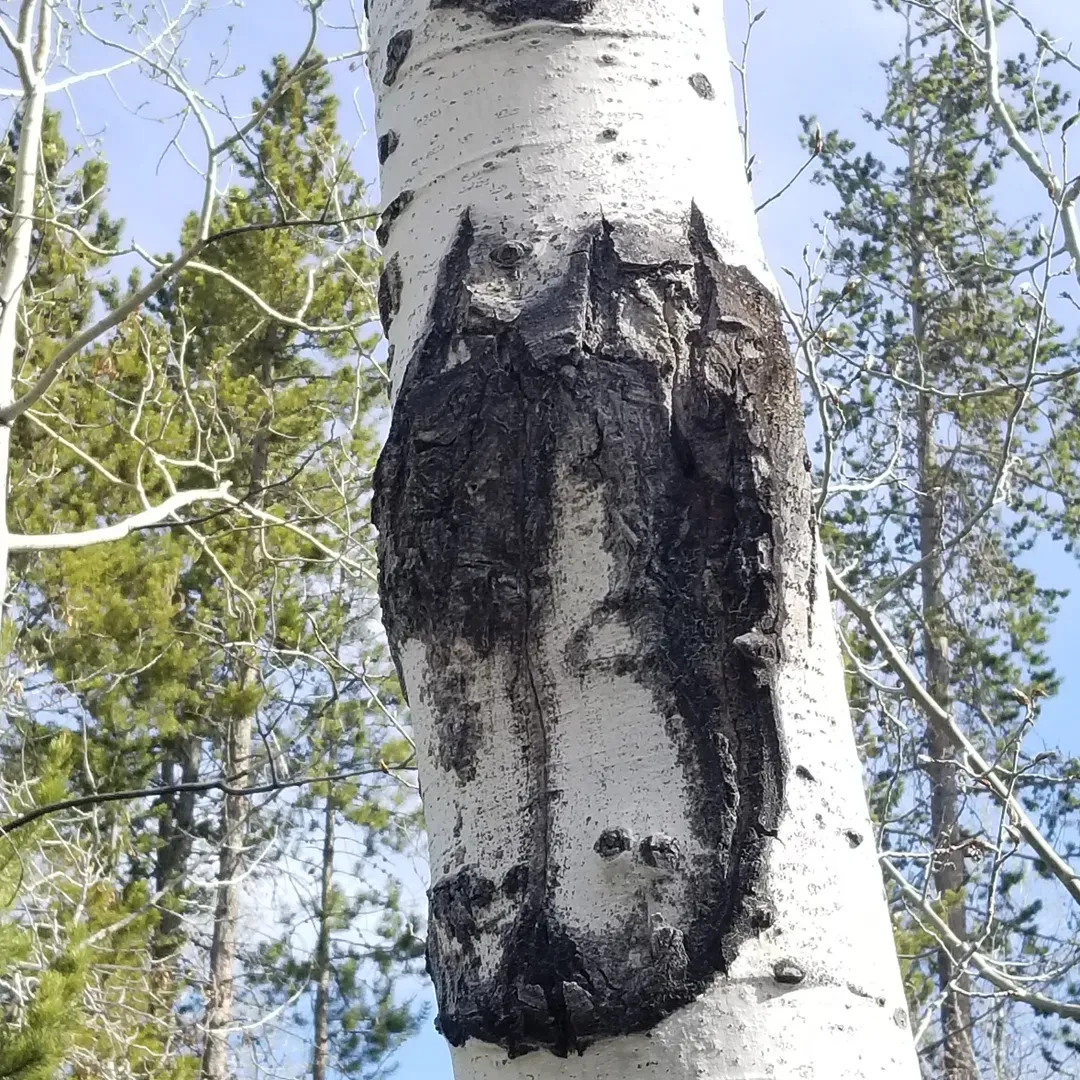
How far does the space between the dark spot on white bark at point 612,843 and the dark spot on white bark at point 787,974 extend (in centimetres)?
8

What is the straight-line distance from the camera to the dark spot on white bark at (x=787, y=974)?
1.82ft

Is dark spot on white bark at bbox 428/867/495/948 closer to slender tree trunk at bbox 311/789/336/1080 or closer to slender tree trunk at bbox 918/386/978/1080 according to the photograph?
slender tree trunk at bbox 918/386/978/1080

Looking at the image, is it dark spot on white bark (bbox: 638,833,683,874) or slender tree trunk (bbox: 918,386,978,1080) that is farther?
slender tree trunk (bbox: 918,386,978,1080)

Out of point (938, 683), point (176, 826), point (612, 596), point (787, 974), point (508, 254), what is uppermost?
point (938, 683)

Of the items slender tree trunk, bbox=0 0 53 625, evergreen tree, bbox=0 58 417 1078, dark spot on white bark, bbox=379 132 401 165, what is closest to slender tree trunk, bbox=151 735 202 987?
evergreen tree, bbox=0 58 417 1078

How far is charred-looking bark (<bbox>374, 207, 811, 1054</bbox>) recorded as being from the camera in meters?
0.56

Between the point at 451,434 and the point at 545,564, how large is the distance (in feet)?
0.31

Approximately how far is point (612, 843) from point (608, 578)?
5.2 inches

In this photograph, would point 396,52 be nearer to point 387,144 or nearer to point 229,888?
point 387,144

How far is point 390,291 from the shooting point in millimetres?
796

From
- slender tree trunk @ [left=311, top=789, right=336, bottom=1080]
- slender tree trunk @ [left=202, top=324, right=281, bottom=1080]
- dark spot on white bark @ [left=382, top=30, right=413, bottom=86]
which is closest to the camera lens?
dark spot on white bark @ [left=382, top=30, right=413, bottom=86]

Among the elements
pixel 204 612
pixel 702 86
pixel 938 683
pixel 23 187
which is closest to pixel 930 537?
pixel 938 683

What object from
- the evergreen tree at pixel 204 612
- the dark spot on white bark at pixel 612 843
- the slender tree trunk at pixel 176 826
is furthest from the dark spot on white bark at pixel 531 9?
the slender tree trunk at pixel 176 826

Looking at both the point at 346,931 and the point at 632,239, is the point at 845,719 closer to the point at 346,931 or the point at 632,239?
the point at 632,239
